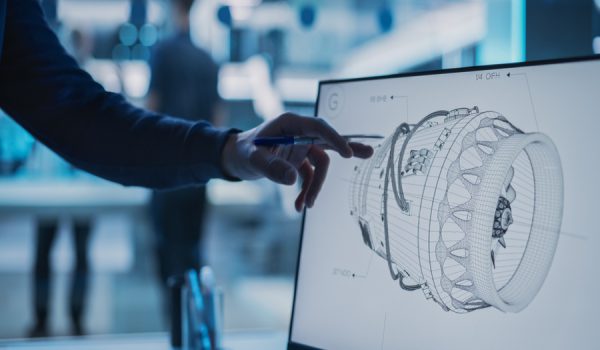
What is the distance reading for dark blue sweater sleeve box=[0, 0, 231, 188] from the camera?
34.5 inches

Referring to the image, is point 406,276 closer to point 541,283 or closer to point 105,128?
point 541,283

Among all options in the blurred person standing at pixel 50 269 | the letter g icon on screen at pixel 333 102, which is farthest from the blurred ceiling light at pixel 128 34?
the letter g icon on screen at pixel 333 102

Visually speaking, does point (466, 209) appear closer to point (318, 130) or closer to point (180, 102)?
point (318, 130)

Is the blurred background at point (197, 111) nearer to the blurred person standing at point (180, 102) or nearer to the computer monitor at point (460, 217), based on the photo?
the blurred person standing at point (180, 102)

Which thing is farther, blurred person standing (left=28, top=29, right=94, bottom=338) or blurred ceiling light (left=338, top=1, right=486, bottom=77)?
blurred ceiling light (left=338, top=1, right=486, bottom=77)

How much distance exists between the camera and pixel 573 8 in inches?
47.3

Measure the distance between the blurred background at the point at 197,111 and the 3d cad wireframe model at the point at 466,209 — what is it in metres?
0.58

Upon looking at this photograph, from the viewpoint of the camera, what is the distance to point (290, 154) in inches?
33.8

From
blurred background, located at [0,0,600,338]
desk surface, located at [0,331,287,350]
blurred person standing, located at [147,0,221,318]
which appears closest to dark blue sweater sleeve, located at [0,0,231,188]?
desk surface, located at [0,331,287,350]

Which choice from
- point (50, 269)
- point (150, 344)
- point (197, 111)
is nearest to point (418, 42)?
point (197, 111)

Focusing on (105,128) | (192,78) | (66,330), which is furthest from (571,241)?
(66,330)

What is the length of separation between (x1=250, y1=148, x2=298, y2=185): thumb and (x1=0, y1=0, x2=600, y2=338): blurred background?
0.66 meters

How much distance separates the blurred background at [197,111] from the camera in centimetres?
257

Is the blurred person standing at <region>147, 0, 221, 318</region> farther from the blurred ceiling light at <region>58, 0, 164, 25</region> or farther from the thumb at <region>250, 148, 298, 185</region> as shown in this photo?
the blurred ceiling light at <region>58, 0, 164, 25</region>
